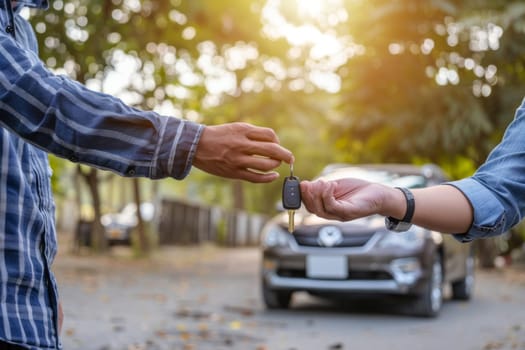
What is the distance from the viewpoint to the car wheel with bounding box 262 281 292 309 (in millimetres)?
9953

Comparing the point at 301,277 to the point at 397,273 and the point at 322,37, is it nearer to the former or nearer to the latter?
the point at 397,273

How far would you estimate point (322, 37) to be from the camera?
20.1m

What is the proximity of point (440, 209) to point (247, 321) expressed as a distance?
286 inches

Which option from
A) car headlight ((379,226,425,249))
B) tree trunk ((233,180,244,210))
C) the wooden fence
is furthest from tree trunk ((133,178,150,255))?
tree trunk ((233,180,244,210))

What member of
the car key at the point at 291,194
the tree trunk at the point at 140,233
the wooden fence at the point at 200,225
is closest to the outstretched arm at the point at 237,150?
the car key at the point at 291,194

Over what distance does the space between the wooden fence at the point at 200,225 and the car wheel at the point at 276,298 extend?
62.1ft

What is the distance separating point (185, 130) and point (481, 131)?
16824 mm

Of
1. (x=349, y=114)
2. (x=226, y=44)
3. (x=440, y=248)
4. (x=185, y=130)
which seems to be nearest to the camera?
(x=185, y=130)

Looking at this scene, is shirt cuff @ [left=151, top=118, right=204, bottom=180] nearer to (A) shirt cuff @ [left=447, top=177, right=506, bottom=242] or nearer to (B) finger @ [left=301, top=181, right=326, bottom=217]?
(B) finger @ [left=301, top=181, right=326, bottom=217]

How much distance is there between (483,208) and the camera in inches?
82.0

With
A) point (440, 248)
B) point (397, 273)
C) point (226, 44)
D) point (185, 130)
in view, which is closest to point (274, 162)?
point (185, 130)

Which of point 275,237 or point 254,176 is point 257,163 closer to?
point 254,176

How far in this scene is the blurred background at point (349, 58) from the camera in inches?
606

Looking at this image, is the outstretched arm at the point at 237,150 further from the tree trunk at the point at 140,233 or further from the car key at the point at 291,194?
the tree trunk at the point at 140,233
